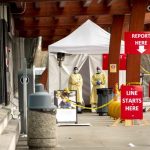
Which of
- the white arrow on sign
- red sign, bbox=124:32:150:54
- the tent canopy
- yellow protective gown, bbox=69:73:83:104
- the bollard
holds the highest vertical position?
the tent canopy

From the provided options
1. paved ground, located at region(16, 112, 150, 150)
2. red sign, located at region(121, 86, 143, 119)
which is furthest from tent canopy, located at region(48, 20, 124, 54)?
red sign, located at region(121, 86, 143, 119)

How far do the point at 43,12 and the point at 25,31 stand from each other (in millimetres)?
12786

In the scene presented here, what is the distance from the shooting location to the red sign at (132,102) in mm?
15109

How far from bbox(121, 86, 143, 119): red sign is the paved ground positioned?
15.3 inches

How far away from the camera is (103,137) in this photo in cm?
1287

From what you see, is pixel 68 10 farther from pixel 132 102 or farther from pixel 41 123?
pixel 41 123

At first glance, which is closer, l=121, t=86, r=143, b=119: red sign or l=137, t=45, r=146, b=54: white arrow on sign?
l=137, t=45, r=146, b=54: white arrow on sign

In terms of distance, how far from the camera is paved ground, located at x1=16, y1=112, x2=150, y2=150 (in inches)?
440

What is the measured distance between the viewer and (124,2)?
2191 cm

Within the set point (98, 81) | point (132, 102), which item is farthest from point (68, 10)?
point (132, 102)

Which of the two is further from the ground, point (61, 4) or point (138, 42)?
point (61, 4)

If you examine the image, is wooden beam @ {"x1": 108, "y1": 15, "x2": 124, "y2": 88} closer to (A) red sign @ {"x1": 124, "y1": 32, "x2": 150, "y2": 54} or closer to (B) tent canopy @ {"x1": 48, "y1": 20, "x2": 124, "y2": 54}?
(B) tent canopy @ {"x1": 48, "y1": 20, "x2": 124, "y2": 54}

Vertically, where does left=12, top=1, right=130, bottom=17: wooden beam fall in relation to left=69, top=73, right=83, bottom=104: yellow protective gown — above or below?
above

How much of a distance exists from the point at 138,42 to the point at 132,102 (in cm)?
179
